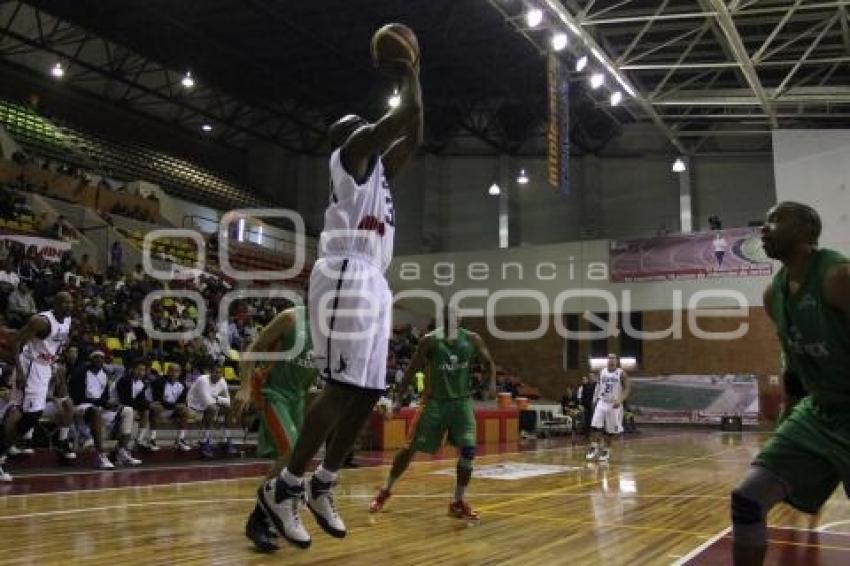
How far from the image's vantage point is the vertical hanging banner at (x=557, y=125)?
55.9ft

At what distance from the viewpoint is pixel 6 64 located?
2359cm

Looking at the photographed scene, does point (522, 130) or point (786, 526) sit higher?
point (522, 130)

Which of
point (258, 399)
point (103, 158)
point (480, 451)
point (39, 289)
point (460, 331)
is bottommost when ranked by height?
point (480, 451)

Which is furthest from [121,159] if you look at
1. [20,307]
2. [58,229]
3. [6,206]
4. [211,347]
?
[20,307]

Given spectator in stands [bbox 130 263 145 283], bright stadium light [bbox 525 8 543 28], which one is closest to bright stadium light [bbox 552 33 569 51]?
bright stadium light [bbox 525 8 543 28]

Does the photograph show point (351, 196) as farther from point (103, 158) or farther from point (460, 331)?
point (103, 158)

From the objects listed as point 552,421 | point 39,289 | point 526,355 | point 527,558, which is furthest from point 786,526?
point 526,355

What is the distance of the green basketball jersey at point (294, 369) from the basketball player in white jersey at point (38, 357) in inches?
155

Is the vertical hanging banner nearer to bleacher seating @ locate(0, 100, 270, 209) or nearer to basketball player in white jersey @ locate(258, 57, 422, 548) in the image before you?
bleacher seating @ locate(0, 100, 270, 209)

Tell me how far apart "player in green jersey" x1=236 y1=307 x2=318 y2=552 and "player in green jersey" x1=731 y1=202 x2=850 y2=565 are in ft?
9.79

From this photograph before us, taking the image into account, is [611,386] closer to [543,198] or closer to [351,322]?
[351,322]

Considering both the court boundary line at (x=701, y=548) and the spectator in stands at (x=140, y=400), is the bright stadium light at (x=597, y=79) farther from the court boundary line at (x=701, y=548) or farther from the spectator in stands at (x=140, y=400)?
the court boundary line at (x=701, y=548)

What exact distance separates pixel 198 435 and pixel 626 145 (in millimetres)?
20593

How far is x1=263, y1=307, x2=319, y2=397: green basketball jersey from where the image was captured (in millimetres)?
5473
